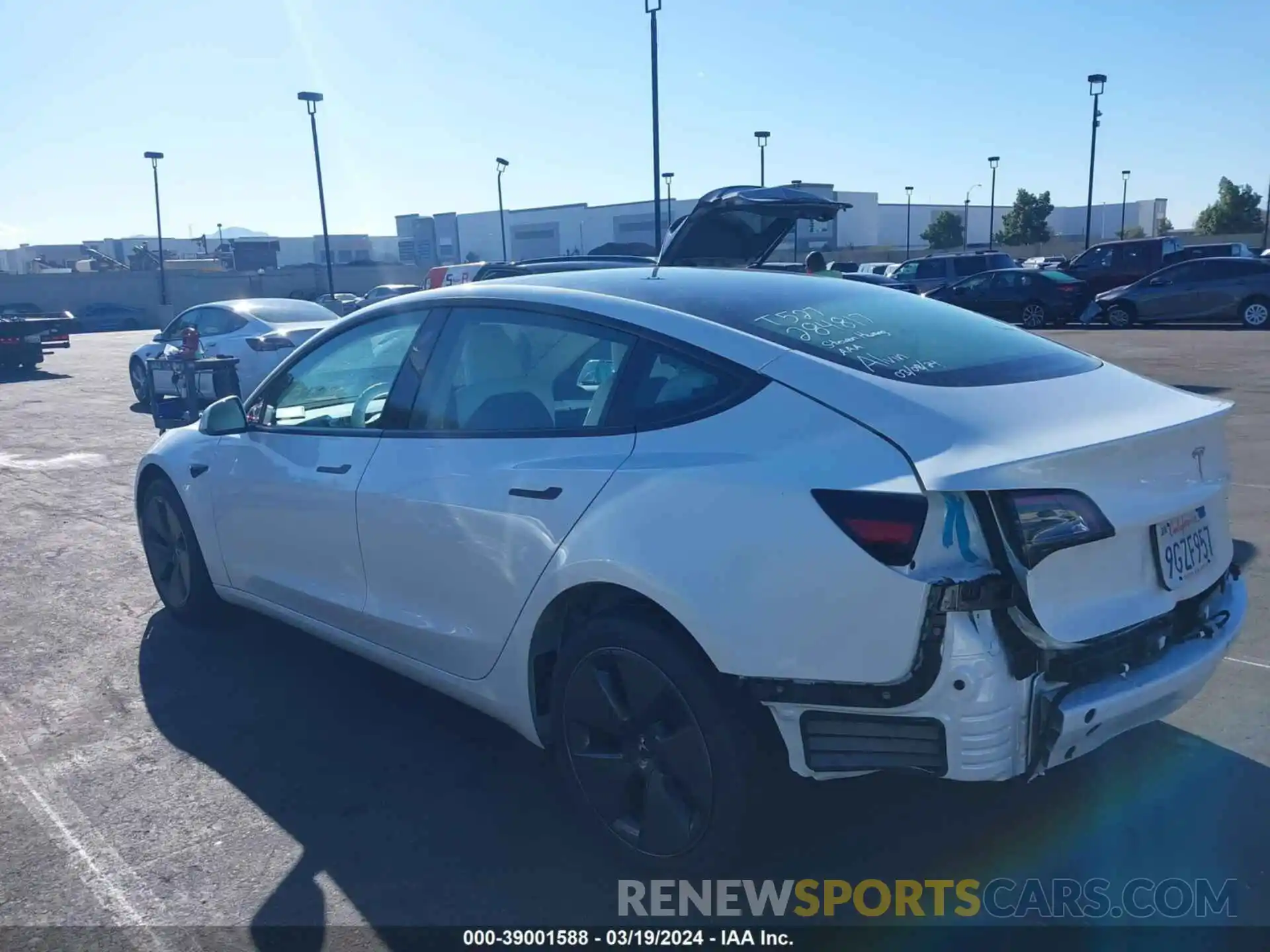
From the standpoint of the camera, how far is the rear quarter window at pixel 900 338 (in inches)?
124

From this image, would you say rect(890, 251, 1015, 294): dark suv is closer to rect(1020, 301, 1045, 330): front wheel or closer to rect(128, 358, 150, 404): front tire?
rect(1020, 301, 1045, 330): front wheel

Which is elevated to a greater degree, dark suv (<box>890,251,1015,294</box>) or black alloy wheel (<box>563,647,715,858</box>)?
dark suv (<box>890,251,1015,294</box>)

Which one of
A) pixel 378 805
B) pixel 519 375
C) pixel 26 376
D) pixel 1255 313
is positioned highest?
pixel 519 375

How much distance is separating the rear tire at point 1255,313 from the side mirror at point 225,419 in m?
21.7

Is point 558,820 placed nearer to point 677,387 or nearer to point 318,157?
point 677,387

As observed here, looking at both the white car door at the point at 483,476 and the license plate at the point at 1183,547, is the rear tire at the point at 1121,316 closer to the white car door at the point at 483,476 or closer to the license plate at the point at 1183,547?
the license plate at the point at 1183,547

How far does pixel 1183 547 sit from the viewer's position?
10.0 ft

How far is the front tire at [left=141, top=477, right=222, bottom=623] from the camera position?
5.27 m

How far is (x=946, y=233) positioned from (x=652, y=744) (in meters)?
Result: 71.1

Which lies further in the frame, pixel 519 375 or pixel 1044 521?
pixel 519 375

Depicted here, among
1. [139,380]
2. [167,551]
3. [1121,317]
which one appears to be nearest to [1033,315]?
[1121,317]

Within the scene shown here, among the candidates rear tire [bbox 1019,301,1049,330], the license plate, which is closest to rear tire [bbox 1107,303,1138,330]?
rear tire [bbox 1019,301,1049,330]

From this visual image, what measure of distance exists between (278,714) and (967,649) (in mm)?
2997

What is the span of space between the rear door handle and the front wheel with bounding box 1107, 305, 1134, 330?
76.0 ft
